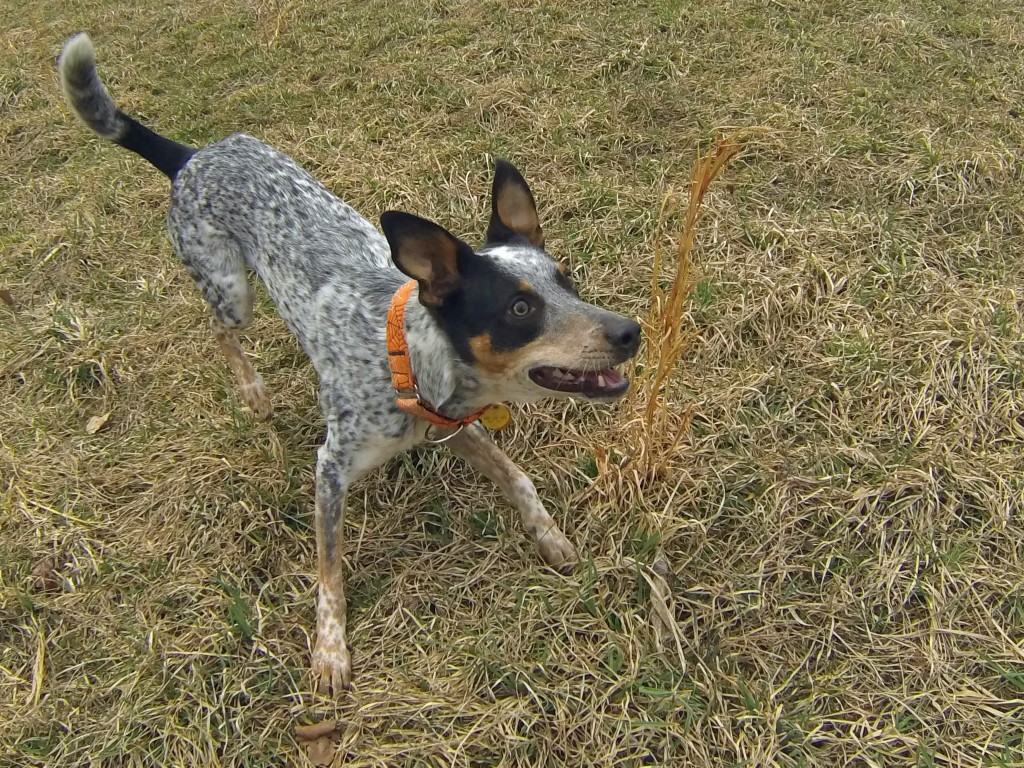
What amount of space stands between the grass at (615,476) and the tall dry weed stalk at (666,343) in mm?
123

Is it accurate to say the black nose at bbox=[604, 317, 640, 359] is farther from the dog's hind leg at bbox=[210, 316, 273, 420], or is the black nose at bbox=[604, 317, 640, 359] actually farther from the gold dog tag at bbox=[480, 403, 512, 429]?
the dog's hind leg at bbox=[210, 316, 273, 420]

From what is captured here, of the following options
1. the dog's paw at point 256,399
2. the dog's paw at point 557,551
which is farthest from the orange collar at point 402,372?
the dog's paw at point 256,399

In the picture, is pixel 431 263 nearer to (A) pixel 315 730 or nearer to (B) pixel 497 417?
(B) pixel 497 417

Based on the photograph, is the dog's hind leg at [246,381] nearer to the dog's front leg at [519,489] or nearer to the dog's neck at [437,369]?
the dog's front leg at [519,489]

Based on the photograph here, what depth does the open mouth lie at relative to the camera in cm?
225

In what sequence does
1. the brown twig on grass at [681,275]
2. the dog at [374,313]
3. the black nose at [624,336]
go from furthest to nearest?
1. the dog at [374,313]
2. the black nose at [624,336]
3. the brown twig on grass at [681,275]

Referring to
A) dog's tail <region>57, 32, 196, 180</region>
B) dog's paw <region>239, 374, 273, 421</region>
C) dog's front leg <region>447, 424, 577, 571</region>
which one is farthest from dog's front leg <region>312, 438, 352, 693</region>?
dog's tail <region>57, 32, 196, 180</region>

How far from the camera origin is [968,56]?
16.6ft

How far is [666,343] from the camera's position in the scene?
2416mm

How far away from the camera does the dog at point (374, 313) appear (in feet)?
7.49

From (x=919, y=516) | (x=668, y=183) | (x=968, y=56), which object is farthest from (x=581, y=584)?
(x=968, y=56)

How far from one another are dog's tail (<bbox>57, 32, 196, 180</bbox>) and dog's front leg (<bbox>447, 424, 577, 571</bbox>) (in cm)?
193

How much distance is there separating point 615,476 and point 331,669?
1274mm

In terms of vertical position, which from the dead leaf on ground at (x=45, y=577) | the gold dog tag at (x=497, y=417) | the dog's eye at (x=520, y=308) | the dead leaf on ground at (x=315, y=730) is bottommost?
the dead leaf on ground at (x=45, y=577)
